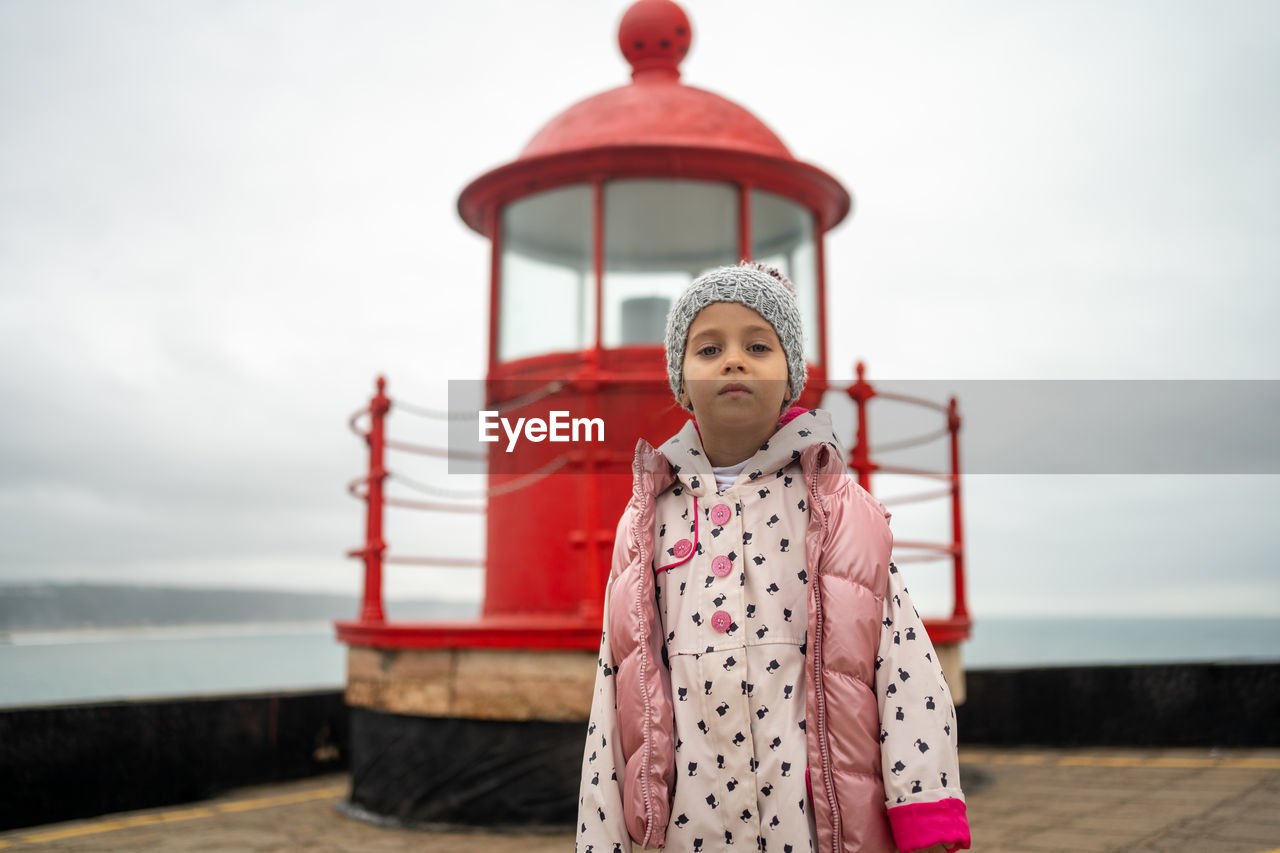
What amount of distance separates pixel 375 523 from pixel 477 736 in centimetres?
110

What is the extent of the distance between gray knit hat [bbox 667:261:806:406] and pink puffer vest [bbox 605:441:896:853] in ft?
0.69

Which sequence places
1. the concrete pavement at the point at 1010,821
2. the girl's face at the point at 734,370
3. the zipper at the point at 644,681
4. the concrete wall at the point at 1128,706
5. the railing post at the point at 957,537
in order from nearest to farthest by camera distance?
the zipper at the point at 644,681 < the girl's face at the point at 734,370 < the concrete pavement at the point at 1010,821 < the railing post at the point at 957,537 < the concrete wall at the point at 1128,706

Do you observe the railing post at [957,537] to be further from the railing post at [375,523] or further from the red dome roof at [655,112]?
the railing post at [375,523]

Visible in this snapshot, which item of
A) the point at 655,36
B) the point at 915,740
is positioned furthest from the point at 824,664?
the point at 655,36

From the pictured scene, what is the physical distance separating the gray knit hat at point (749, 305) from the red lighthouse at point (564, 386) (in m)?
2.40

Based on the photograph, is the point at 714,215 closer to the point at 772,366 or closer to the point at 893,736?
the point at 772,366

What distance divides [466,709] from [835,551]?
3.28 meters

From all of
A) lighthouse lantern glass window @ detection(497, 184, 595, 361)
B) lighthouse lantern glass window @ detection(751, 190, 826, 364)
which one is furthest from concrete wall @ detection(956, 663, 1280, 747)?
lighthouse lantern glass window @ detection(497, 184, 595, 361)

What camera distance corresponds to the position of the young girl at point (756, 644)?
1.93m

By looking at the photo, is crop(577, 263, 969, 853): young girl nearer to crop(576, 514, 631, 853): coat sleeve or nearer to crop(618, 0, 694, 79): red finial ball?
crop(576, 514, 631, 853): coat sleeve

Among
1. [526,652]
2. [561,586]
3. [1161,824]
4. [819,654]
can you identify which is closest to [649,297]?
[561,586]

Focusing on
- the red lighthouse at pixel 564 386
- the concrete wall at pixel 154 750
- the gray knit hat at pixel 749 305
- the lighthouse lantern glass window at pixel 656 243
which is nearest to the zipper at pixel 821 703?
the gray knit hat at pixel 749 305

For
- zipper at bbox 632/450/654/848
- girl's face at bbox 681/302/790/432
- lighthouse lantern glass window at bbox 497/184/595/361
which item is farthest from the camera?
lighthouse lantern glass window at bbox 497/184/595/361

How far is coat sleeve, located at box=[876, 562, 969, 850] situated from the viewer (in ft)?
6.07
